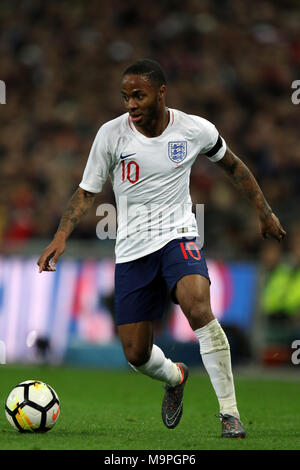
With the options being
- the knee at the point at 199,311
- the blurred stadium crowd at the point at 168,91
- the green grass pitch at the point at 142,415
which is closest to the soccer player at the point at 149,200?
the knee at the point at 199,311

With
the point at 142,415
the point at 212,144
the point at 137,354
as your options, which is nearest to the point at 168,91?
the point at 142,415

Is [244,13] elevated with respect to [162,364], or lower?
elevated

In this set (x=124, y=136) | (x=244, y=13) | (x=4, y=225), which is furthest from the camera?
(x=244, y=13)

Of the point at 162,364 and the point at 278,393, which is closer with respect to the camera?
the point at 162,364

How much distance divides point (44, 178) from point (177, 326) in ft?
15.1

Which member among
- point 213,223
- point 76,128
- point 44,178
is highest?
point 76,128

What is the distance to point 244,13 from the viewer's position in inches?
756

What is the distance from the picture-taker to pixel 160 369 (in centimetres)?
630

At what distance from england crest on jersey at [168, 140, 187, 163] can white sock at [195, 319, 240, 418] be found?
1102mm

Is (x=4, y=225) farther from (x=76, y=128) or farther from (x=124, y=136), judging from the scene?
(x=124, y=136)

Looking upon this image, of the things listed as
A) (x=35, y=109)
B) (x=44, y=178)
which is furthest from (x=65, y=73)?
(x=44, y=178)

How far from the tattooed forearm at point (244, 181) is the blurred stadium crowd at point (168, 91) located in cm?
752

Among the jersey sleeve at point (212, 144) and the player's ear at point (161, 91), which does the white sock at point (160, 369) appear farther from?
the player's ear at point (161, 91)

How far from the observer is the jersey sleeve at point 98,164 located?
5.97 metres
